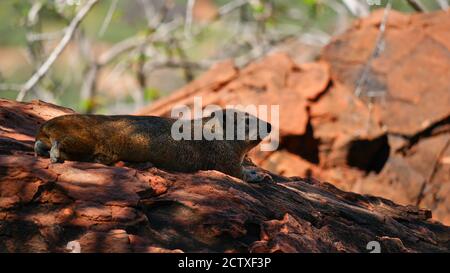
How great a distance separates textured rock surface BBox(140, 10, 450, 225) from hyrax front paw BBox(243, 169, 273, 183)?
3.89 m

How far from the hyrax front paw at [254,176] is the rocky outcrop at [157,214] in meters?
0.08

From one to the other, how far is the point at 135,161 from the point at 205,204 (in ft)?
3.09

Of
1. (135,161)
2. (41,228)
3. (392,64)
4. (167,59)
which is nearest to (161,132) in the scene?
(135,161)

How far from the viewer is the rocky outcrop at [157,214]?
4.94 metres

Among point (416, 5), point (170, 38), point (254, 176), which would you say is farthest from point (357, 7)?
point (254, 176)

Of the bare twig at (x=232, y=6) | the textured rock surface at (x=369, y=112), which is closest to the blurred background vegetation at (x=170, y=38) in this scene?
the bare twig at (x=232, y=6)

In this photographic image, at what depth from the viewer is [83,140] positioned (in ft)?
18.9

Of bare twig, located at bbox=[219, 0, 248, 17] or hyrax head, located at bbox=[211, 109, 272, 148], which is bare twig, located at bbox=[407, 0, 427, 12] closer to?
bare twig, located at bbox=[219, 0, 248, 17]

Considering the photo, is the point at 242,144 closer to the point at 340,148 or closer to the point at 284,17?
the point at 340,148

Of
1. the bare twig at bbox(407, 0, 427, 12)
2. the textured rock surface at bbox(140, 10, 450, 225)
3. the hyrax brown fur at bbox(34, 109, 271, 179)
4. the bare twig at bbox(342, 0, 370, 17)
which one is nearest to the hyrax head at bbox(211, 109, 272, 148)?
the hyrax brown fur at bbox(34, 109, 271, 179)

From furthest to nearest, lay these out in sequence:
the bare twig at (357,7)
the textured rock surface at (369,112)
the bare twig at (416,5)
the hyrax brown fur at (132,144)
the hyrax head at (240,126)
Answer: the bare twig at (357,7)
the bare twig at (416,5)
the textured rock surface at (369,112)
the hyrax head at (240,126)
the hyrax brown fur at (132,144)

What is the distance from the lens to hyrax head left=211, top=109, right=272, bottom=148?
714 cm

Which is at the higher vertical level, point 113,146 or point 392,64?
point 392,64

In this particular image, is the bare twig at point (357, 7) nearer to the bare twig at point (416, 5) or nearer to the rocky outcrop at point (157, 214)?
the bare twig at point (416, 5)
